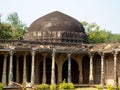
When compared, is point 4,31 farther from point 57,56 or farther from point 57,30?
point 57,56

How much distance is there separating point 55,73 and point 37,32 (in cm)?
465

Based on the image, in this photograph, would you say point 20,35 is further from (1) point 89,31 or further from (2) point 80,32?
(2) point 80,32

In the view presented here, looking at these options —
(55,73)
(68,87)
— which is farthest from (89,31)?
(68,87)

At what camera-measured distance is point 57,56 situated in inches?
1240

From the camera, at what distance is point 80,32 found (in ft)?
113

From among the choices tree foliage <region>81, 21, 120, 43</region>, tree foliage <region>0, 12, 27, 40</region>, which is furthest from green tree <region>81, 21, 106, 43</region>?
tree foliage <region>0, 12, 27, 40</region>

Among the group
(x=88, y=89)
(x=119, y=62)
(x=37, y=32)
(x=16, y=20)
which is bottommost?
(x=88, y=89)

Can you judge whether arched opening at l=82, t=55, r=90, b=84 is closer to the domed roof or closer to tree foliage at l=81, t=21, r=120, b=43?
the domed roof

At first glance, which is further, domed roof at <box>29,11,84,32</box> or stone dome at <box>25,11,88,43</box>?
domed roof at <box>29,11,84,32</box>

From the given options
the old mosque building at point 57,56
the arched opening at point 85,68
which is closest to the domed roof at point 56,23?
the old mosque building at point 57,56

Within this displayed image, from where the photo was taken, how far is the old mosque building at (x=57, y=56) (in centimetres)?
2814

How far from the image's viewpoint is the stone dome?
109 feet

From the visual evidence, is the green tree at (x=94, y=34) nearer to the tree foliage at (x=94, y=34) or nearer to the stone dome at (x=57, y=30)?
the tree foliage at (x=94, y=34)

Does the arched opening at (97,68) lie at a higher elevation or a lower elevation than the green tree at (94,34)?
lower
